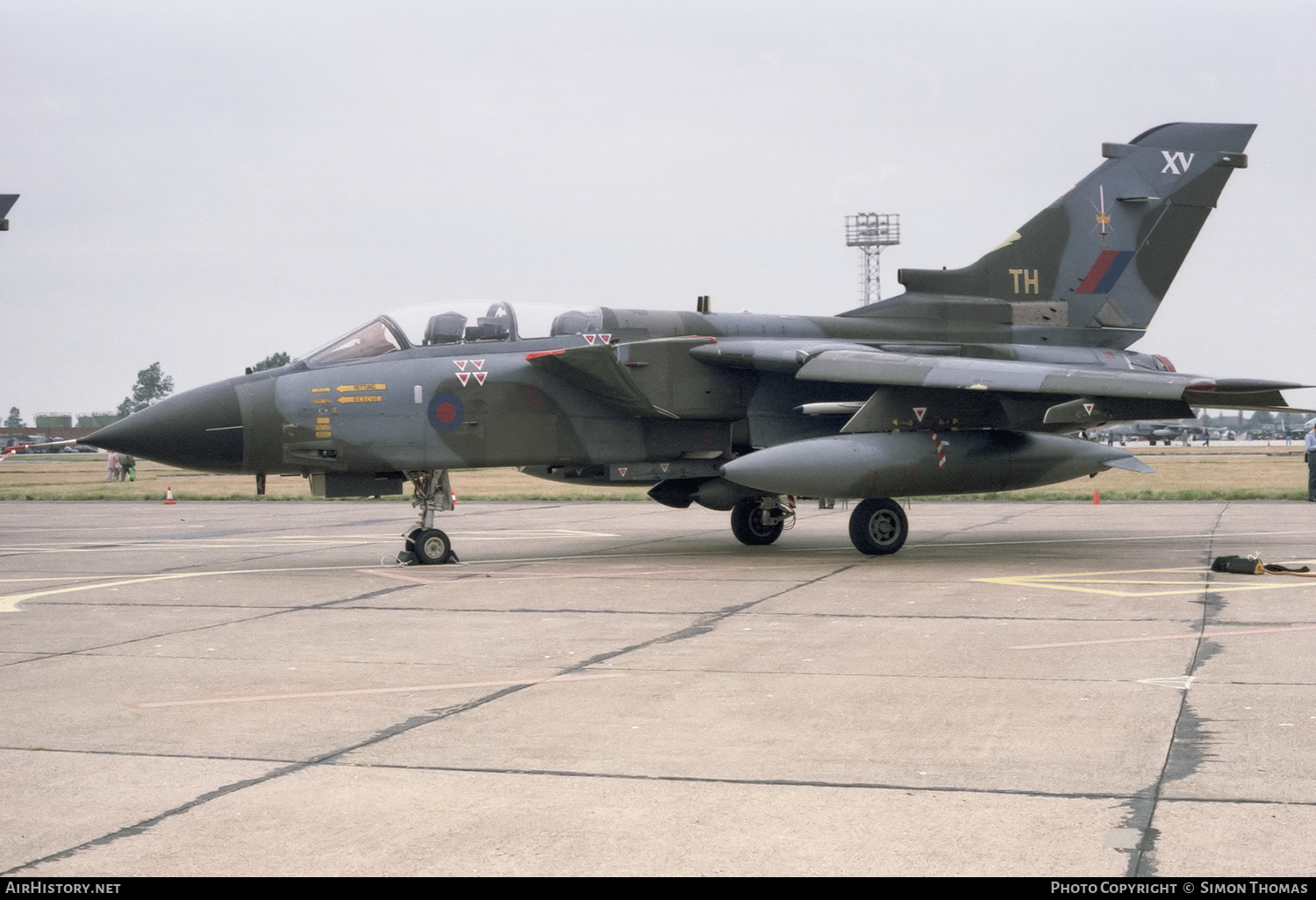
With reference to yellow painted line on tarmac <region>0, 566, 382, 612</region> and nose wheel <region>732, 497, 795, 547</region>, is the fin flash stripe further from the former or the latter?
yellow painted line on tarmac <region>0, 566, 382, 612</region>

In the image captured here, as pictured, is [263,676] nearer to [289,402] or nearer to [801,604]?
[801,604]

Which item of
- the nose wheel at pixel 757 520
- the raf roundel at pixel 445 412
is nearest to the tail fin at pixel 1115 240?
the nose wheel at pixel 757 520

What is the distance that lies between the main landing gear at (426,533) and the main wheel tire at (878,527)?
4.72 metres

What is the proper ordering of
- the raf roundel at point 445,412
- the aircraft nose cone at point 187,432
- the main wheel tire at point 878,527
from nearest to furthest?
1. the aircraft nose cone at point 187,432
2. the raf roundel at point 445,412
3. the main wheel tire at point 878,527

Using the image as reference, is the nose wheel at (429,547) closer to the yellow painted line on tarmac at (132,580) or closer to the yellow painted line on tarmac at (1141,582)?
the yellow painted line on tarmac at (132,580)

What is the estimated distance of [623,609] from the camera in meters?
10.7

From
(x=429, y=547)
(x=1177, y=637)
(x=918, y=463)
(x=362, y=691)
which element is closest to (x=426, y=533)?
(x=429, y=547)

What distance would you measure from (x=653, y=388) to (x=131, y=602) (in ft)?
20.3

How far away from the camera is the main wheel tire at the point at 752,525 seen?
16.9 metres

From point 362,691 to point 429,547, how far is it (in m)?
7.20

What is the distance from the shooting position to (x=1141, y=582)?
476 inches

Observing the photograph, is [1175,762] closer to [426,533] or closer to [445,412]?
[445,412]

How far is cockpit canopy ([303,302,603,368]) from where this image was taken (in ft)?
47.4

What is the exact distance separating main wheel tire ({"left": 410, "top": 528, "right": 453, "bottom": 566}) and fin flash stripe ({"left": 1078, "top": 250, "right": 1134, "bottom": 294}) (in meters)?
9.24
